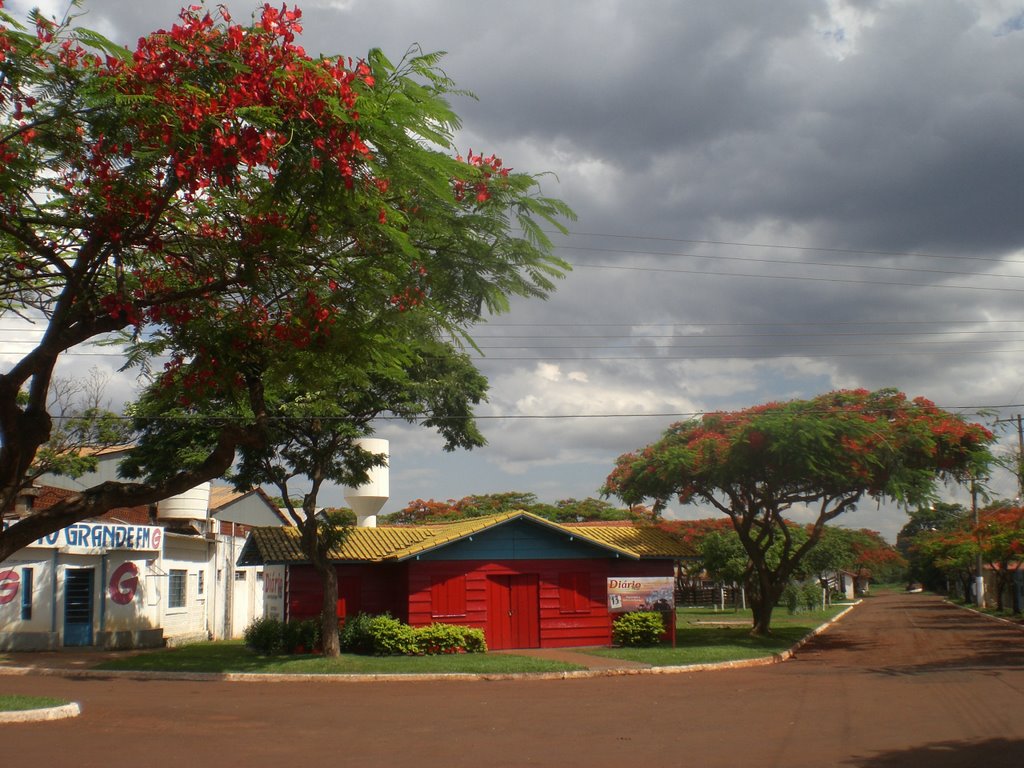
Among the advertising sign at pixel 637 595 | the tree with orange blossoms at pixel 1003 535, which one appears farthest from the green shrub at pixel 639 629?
the tree with orange blossoms at pixel 1003 535

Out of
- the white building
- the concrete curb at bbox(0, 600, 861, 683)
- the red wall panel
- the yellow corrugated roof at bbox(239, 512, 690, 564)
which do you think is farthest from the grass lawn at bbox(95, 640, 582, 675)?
the white building

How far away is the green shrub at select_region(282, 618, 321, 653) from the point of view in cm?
2472

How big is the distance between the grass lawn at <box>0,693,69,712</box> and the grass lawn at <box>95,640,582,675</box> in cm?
639

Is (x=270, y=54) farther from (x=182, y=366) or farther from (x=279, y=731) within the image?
(x=279, y=731)

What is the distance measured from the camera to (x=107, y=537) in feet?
90.1

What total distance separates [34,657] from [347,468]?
9.34 metres

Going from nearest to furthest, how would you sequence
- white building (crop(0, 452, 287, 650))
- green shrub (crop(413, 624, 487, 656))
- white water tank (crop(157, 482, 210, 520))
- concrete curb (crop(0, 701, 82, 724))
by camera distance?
concrete curb (crop(0, 701, 82, 724)) → green shrub (crop(413, 624, 487, 656)) → white building (crop(0, 452, 287, 650)) → white water tank (crop(157, 482, 210, 520))

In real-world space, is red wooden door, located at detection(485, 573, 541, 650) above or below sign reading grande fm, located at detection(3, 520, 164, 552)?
below

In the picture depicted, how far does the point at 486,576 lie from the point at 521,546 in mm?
1251

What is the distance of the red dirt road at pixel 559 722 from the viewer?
1060cm

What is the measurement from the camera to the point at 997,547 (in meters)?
41.1

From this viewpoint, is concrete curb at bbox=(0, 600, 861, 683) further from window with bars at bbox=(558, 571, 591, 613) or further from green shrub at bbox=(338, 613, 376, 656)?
window with bars at bbox=(558, 571, 591, 613)

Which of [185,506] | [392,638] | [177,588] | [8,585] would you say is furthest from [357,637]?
[185,506]

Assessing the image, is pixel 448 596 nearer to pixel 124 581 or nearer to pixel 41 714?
pixel 124 581
